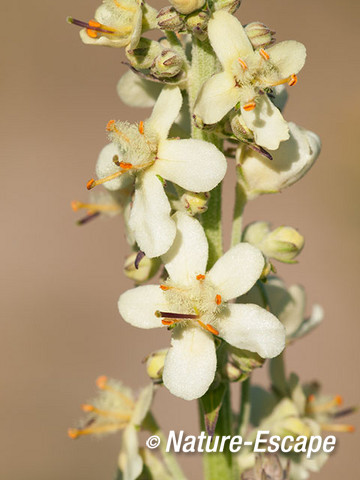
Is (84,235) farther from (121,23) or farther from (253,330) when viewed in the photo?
(253,330)

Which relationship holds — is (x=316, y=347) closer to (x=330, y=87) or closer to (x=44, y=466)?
(x=44, y=466)

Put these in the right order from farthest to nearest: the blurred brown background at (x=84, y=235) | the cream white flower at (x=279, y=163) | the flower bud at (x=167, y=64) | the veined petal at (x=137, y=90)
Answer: the blurred brown background at (x=84, y=235), the veined petal at (x=137, y=90), the cream white flower at (x=279, y=163), the flower bud at (x=167, y=64)

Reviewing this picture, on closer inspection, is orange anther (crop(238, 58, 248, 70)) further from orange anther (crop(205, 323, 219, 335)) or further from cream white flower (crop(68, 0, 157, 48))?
orange anther (crop(205, 323, 219, 335))

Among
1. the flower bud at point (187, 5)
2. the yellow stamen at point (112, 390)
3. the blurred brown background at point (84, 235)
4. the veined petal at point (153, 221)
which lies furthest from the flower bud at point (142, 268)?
the blurred brown background at point (84, 235)

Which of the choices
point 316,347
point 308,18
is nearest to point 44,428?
point 316,347

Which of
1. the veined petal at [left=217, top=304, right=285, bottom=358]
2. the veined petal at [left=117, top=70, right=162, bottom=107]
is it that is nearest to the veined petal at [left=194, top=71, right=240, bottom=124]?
the veined petal at [left=117, top=70, right=162, bottom=107]

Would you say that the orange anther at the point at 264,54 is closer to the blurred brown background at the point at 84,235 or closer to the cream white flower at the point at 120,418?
the cream white flower at the point at 120,418

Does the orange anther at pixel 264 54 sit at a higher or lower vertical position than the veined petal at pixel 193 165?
higher
